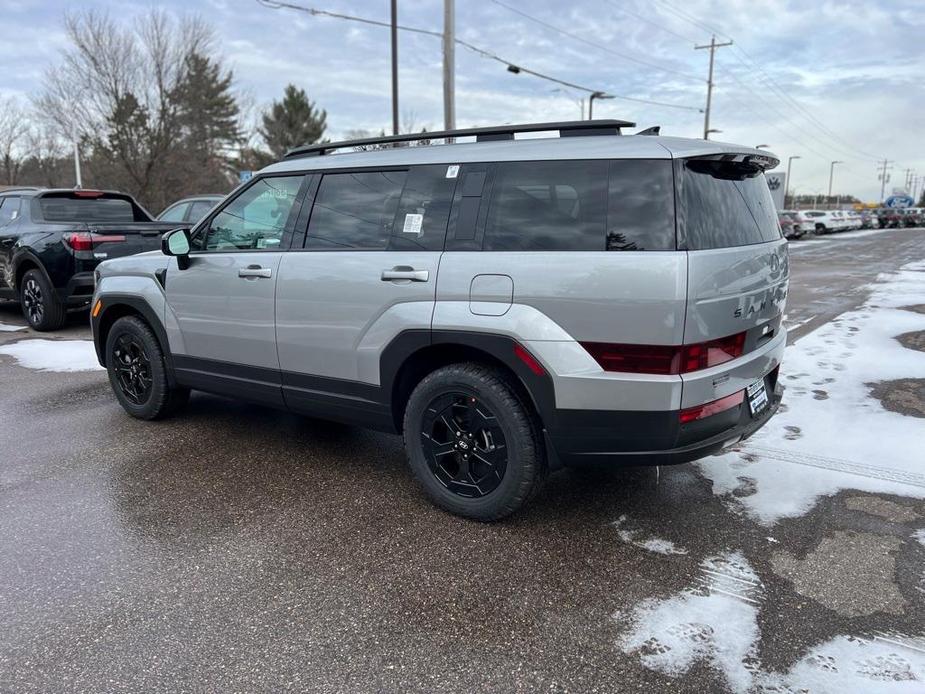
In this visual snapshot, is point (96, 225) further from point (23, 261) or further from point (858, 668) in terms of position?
point (858, 668)

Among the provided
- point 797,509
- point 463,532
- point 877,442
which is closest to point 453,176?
point 463,532

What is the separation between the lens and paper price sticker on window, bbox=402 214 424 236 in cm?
349

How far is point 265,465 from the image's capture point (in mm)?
4242

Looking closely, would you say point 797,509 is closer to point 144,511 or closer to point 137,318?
point 144,511

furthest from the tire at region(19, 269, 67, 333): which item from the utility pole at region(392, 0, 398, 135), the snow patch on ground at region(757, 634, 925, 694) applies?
the utility pole at region(392, 0, 398, 135)

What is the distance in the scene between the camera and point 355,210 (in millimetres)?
3785

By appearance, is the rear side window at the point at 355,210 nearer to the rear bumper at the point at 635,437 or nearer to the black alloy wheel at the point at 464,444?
the black alloy wheel at the point at 464,444

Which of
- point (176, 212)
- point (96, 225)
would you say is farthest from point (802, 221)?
point (96, 225)

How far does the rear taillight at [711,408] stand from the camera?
115 inches

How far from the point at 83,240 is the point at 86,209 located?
2.75ft

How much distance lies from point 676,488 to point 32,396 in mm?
5424

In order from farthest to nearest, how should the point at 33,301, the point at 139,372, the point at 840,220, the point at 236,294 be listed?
the point at 840,220
the point at 33,301
the point at 139,372
the point at 236,294

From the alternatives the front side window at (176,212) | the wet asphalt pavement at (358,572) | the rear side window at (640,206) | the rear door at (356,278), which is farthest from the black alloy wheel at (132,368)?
the front side window at (176,212)

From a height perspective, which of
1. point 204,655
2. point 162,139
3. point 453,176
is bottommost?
point 204,655
